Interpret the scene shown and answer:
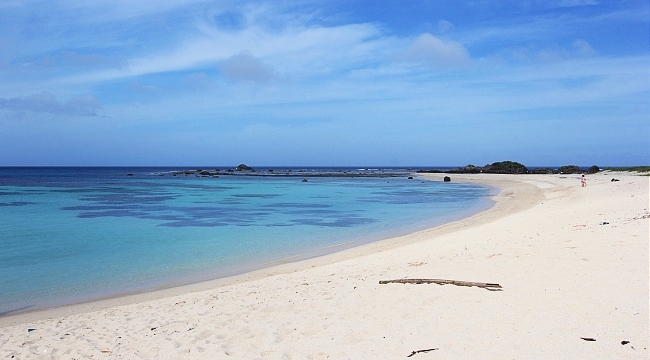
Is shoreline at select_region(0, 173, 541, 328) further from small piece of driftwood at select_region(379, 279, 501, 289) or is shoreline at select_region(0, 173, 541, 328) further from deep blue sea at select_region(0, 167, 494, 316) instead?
small piece of driftwood at select_region(379, 279, 501, 289)

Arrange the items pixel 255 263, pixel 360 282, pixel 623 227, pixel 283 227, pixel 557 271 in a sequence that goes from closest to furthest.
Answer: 1. pixel 557 271
2. pixel 360 282
3. pixel 623 227
4. pixel 255 263
5. pixel 283 227

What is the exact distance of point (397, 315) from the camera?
19.5 feet

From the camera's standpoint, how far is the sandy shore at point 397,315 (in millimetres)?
4852

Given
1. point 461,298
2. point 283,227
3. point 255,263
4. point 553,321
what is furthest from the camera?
point 283,227

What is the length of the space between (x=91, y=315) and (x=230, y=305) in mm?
2531

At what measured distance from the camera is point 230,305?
7.48m

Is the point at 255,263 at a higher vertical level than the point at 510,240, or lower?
lower

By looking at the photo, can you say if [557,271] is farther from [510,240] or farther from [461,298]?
[510,240]

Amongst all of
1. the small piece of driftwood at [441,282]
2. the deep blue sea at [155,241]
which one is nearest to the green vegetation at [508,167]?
the deep blue sea at [155,241]

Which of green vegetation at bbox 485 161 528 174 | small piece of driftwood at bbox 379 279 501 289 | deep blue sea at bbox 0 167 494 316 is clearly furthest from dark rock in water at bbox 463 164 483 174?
small piece of driftwood at bbox 379 279 501 289

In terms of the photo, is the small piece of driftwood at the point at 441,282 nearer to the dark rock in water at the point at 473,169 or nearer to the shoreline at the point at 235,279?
the shoreline at the point at 235,279

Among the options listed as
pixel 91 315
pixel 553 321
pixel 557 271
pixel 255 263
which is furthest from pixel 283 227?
pixel 553 321

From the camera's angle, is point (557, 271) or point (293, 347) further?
point (557, 271)

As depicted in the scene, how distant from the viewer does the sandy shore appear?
15.9 feet
